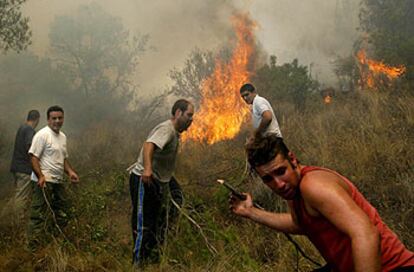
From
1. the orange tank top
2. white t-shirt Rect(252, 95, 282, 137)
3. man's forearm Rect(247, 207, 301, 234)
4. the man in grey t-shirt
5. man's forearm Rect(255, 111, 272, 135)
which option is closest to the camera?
the orange tank top

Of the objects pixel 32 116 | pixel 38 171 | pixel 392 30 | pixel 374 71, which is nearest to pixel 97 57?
pixel 374 71

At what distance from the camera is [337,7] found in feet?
79.2

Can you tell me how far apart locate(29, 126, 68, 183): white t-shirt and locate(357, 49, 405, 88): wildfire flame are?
10008 mm

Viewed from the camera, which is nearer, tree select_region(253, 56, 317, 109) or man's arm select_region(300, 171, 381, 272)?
man's arm select_region(300, 171, 381, 272)

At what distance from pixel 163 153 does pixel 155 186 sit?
1.16 ft

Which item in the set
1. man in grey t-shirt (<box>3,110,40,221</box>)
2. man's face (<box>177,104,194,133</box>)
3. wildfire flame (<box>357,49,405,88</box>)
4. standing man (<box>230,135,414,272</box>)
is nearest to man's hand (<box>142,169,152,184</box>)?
man's face (<box>177,104,194,133</box>)

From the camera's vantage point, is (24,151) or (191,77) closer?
(24,151)

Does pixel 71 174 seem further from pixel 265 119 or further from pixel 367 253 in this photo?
pixel 367 253

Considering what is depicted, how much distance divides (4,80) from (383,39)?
15.2 m

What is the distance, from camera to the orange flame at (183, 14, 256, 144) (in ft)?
→ 38.0

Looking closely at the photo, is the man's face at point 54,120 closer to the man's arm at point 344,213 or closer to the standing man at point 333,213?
the standing man at point 333,213

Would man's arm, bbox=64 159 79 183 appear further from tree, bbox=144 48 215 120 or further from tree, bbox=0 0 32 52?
tree, bbox=144 48 215 120

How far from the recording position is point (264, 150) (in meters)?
1.85

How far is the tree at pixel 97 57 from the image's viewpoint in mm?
16844
